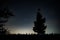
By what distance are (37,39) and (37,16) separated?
1845 centimetres

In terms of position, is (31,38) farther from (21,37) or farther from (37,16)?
(37,16)

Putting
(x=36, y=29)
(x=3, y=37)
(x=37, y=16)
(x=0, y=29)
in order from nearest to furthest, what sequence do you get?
(x=3, y=37)
(x=0, y=29)
(x=36, y=29)
(x=37, y=16)

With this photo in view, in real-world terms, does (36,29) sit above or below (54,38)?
above

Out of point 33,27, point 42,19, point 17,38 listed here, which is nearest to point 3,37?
point 17,38

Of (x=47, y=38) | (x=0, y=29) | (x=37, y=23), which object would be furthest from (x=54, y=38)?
(x=37, y=23)

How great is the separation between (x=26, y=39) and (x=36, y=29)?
1454 centimetres

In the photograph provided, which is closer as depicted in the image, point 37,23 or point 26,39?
point 26,39

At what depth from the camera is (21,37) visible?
30797mm

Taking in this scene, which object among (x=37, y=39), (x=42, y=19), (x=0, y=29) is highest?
(x=42, y=19)

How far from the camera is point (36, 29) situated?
4444 centimetres

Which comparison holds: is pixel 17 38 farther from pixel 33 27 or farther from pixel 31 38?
pixel 33 27

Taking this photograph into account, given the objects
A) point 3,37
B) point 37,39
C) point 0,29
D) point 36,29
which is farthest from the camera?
point 36,29

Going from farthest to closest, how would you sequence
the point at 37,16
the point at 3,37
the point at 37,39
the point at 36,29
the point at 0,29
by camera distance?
the point at 37,16, the point at 36,29, the point at 0,29, the point at 3,37, the point at 37,39

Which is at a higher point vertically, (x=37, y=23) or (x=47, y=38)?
(x=37, y=23)
